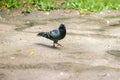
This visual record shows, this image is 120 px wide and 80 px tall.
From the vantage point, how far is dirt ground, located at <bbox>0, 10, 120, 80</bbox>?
8.05m

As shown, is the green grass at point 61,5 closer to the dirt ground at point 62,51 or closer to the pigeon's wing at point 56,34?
the dirt ground at point 62,51

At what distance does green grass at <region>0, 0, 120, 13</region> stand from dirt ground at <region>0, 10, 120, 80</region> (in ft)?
6.63

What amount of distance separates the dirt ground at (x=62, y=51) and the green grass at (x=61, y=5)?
2020mm

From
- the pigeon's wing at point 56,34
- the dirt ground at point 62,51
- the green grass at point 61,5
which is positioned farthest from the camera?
the green grass at point 61,5

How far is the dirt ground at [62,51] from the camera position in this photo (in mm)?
8053

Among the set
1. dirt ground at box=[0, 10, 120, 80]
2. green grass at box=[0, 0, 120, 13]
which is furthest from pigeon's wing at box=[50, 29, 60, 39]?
green grass at box=[0, 0, 120, 13]

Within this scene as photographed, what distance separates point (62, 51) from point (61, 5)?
832 cm

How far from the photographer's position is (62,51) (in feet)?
32.0

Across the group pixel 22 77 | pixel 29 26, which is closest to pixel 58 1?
pixel 29 26

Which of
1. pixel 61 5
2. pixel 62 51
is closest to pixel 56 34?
pixel 62 51

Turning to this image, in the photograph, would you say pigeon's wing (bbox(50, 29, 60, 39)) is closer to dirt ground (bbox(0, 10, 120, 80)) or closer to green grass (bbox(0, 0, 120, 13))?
dirt ground (bbox(0, 10, 120, 80))

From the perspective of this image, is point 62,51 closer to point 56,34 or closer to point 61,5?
point 56,34

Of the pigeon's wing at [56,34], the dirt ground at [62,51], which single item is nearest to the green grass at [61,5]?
the dirt ground at [62,51]

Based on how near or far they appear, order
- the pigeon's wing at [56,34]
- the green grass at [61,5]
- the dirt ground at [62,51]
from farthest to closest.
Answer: the green grass at [61,5] < the pigeon's wing at [56,34] < the dirt ground at [62,51]
